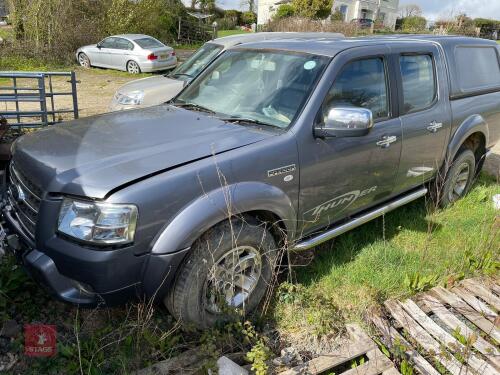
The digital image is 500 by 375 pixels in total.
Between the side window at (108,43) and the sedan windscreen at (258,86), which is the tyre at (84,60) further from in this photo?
the sedan windscreen at (258,86)

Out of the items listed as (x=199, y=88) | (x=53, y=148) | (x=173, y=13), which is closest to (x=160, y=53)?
(x=173, y=13)

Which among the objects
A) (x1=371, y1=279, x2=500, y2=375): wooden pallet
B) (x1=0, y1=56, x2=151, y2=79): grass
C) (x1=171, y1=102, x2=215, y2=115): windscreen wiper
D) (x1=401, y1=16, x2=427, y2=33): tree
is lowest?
(x1=371, y1=279, x2=500, y2=375): wooden pallet

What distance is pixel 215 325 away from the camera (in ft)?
9.62

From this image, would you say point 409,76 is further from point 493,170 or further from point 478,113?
point 493,170

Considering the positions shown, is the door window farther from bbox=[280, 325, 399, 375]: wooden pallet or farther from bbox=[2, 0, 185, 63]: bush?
bbox=[280, 325, 399, 375]: wooden pallet

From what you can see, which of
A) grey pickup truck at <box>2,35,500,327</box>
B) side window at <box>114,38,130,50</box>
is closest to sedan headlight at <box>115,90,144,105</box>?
grey pickup truck at <box>2,35,500,327</box>

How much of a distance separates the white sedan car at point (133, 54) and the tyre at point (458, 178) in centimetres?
1321

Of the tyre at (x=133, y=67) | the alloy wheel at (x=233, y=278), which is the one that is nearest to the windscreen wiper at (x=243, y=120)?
the alloy wheel at (x=233, y=278)

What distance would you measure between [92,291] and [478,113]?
4479 mm

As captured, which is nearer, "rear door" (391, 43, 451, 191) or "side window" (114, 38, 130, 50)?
"rear door" (391, 43, 451, 191)

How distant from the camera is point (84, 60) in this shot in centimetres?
1852

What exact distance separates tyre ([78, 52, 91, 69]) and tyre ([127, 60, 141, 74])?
2.63 m

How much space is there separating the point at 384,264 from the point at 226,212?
1.86 meters

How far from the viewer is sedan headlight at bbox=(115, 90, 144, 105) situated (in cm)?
721
